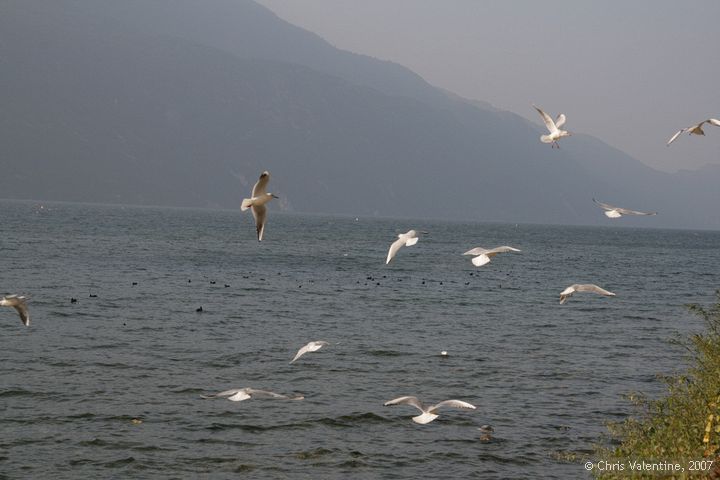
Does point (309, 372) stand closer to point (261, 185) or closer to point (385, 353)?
point (385, 353)

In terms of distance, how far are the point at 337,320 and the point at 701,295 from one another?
34257mm

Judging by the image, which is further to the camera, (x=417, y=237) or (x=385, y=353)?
(x=385, y=353)

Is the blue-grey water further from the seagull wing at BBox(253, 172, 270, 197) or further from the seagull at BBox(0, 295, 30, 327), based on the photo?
the seagull wing at BBox(253, 172, 270, 197)

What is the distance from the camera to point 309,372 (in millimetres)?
26484

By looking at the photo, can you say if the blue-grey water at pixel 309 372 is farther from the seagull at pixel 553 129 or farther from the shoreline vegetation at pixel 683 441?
the seagull at pixel 553 129

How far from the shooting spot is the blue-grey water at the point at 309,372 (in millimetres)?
18172

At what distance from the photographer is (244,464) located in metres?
17.5

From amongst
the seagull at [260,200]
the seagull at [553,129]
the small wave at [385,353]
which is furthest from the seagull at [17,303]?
the small wave at [385,353]

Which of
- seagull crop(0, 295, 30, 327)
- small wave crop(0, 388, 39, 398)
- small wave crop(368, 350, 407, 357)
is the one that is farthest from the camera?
small wave crop(368, 350, 407, 357)

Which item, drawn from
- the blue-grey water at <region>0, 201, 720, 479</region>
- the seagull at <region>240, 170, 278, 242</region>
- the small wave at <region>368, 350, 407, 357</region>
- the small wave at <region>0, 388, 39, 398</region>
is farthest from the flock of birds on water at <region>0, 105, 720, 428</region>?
the small wave at <region>368, 350, 407, 357</region>

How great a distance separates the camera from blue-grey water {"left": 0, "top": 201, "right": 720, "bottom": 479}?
59.6 ft

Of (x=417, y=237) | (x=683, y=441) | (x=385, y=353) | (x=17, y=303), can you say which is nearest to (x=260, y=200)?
(x=417, y=237)

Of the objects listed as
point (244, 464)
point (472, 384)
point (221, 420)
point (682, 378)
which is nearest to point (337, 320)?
point (472, 384)

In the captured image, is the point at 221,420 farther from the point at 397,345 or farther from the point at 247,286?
the point at 247,286
